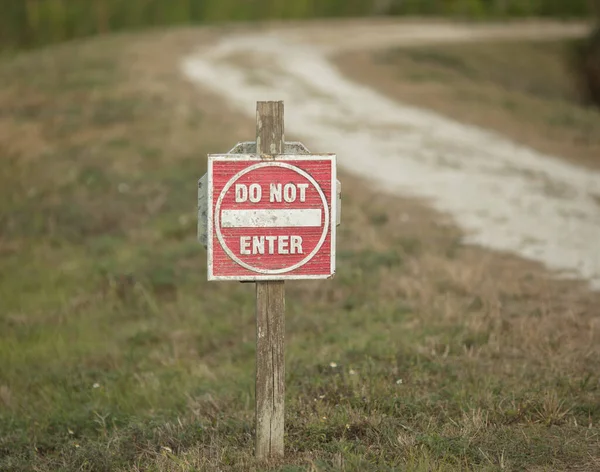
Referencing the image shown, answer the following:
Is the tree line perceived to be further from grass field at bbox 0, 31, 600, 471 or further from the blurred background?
grass field at bbox 0, 31, 600, 471

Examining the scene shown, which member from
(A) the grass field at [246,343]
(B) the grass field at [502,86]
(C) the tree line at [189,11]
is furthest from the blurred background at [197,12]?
(A) the grass field at [246,343]

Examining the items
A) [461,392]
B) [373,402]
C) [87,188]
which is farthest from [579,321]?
[87,188]

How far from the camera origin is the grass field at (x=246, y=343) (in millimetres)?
4441

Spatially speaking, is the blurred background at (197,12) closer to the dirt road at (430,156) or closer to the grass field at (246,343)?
the dirt road at (430,156)

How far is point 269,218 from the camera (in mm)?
4055

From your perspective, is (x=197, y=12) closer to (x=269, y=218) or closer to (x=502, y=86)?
(x=502, y=86)

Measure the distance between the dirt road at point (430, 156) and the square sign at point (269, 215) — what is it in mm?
4016

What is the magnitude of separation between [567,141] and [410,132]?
2673 millimetres

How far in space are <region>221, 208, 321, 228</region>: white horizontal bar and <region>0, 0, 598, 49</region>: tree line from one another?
35.8 meters

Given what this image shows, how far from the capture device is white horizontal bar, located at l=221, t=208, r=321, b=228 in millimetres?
4031

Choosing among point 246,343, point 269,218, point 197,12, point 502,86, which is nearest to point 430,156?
point 246,343

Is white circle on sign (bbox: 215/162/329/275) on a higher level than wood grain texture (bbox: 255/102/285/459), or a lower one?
higher

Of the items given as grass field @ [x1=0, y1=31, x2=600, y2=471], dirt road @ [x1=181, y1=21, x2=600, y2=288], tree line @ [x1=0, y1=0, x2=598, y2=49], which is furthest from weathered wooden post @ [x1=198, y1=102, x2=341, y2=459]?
tree line @ [x1=0, y1=0, x2=598, y2=49]

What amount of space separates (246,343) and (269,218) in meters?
2.80
